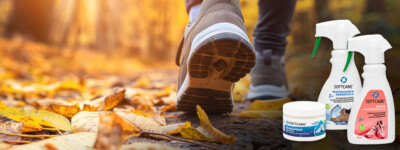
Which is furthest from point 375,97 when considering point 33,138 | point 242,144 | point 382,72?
point 33,138

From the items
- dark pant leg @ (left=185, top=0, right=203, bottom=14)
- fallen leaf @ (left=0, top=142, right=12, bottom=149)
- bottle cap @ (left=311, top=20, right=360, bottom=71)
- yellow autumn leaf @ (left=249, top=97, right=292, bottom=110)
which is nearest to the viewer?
fallen leaf @ (left=0, top=142, right=12, bottom=149)

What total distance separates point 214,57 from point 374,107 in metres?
→ 0.50

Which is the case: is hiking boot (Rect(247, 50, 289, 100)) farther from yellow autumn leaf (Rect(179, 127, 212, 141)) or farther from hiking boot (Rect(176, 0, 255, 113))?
yellow autumn leaf (Rect(179, 127, 212, 141))

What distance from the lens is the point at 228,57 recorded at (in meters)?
1.04

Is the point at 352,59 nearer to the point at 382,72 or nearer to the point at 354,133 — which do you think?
the point at 382,72

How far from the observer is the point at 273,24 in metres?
1.69

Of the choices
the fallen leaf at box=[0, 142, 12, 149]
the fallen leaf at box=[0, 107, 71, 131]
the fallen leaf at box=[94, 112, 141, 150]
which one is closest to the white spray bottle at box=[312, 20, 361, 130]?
the fallen leaf at box=[94, 112, 141, 150]

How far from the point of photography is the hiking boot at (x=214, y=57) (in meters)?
1.00

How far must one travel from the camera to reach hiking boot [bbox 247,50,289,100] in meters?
1.69

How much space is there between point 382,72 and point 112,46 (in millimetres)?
8142

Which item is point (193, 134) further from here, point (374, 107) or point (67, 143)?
point (374, 107)

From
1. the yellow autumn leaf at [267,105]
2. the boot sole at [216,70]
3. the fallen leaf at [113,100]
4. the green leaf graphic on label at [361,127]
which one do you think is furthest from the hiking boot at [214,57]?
the green leaf graphic on label at [361,127]

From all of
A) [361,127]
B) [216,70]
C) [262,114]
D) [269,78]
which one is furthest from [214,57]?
[269,78]

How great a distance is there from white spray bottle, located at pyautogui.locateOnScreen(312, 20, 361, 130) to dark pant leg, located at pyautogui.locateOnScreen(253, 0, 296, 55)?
0.52 meters
